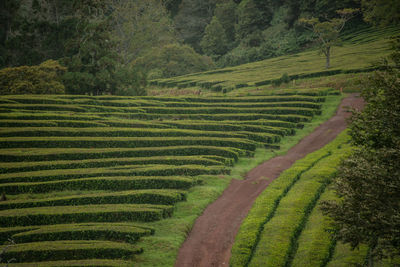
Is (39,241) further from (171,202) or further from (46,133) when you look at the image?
(46,133)

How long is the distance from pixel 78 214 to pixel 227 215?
8.91 meters

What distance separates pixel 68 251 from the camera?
16.3 m

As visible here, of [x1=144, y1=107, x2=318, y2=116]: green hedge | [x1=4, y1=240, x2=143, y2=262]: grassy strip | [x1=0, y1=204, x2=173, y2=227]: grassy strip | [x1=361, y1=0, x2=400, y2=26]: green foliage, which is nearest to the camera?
[x1=4, y1=240, x2=143, y2=262]: grassy strip

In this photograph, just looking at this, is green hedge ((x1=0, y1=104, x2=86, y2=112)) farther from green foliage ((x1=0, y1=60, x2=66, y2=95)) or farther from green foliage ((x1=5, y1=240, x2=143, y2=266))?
green foliage ((x1=5, y1=240, x2=143, y2=266))

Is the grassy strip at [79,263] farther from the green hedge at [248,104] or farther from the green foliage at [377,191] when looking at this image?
the green hedge at [248,104]

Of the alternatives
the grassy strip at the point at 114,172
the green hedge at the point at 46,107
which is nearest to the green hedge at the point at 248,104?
the green hedge at the point at 46,107

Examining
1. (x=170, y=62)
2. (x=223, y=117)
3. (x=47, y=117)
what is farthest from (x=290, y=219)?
(x=170, y=62)

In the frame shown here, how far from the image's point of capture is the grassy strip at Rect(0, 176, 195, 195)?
890 inches

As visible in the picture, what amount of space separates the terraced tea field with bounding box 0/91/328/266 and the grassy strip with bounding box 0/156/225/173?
7 cm

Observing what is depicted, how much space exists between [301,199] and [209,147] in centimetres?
1121

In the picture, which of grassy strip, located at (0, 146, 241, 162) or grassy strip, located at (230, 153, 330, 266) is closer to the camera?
grassy strip, located at (230, 153, 330, 266)

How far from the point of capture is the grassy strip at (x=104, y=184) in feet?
74.1

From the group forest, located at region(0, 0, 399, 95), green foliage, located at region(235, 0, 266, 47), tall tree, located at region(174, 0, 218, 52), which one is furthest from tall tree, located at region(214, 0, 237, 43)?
green foliage, located at region(235, 0, 266, 47)

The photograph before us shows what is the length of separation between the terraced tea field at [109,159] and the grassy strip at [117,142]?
3.4 inches
